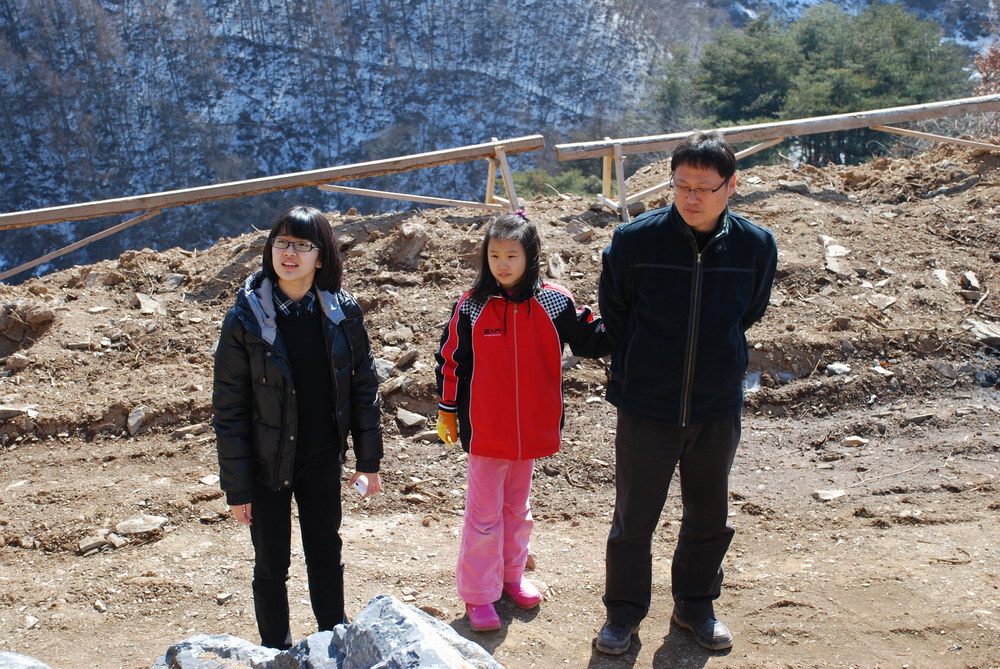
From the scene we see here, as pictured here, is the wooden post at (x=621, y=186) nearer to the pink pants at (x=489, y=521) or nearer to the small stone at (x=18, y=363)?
the pink pants at (x=489, y=521)

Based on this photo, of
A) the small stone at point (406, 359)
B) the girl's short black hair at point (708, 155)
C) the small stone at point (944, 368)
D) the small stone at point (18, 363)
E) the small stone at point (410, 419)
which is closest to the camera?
the girl's short black hair at point (708, 155)

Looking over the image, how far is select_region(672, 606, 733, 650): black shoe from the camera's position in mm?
2766

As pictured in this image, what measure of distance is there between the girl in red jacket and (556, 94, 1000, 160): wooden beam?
4195 millimetres

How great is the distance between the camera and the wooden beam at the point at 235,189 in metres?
6.25

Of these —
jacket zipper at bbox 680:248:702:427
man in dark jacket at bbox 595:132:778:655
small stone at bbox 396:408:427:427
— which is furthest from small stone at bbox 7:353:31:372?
jacket zipper at bbox 680:248:702:427

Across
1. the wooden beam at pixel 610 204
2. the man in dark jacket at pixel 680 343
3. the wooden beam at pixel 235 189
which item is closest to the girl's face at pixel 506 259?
the man in dark jacket at pixel 680 343

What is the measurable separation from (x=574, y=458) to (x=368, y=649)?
2755mm

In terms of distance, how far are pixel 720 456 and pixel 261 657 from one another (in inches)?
56.8

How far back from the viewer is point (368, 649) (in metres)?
1.78

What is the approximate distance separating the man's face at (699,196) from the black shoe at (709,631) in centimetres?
132

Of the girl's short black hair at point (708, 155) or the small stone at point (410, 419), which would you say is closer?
the girl's short black hair at point (708, 155)

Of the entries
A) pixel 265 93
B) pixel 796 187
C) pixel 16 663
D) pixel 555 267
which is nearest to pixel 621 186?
pixel 555 267

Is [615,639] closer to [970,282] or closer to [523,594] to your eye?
[523,594]

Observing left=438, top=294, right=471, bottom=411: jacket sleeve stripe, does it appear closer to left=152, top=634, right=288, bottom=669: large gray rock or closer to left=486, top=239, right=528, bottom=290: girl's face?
left=486, top=239, right=528, bottom=290: girl's face
